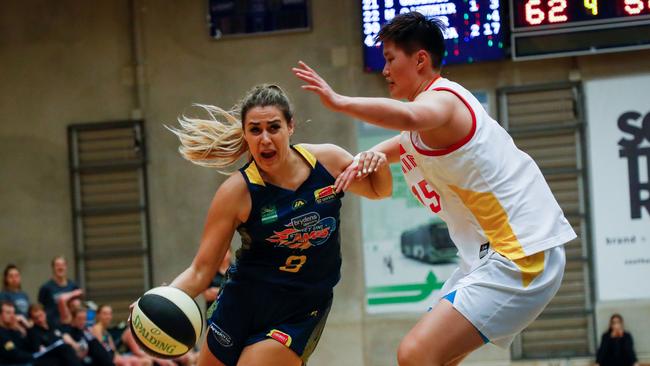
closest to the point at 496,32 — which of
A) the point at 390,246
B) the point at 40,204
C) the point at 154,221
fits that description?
the point at 390,246

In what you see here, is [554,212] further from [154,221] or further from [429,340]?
[154,221]

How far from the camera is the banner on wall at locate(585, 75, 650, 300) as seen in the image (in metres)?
12.6

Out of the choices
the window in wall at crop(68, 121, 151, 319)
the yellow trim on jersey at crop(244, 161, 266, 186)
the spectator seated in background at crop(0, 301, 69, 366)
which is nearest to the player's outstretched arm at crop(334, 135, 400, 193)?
the yellow trim on jersey at crop(244, 161, 266, 186)

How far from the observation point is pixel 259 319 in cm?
533

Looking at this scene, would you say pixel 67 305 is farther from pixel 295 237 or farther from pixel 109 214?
pixel 295 237

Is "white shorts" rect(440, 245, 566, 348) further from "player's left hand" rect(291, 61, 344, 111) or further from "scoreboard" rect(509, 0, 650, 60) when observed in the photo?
"scoreboard" rect(509, 0, 650, 60)

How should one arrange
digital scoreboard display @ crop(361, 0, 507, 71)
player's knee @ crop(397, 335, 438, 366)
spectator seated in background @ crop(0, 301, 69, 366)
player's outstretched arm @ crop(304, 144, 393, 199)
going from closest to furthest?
player's knee @ crop(397, 335, 438, 366) < player's outstretched arm @ crop(304, 144, 393, 199) < spectator seated in background @ crop(0, 301, 69, 366) < digital scoreboard display @ crop(361, 0, 507, 71)

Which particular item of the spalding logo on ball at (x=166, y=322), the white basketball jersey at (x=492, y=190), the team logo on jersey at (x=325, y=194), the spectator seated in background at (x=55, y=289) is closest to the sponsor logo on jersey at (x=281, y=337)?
the spalding logo on ball at (x=166, y=322)

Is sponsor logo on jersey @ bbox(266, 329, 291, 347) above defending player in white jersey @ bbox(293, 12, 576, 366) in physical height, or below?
below

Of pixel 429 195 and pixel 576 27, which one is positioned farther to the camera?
pixel 576 27

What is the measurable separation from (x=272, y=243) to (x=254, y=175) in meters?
0.34

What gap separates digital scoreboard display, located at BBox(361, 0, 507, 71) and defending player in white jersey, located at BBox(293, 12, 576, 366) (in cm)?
664

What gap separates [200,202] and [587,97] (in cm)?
492

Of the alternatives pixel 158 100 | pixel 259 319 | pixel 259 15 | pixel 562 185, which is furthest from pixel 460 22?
pixel 259 319
